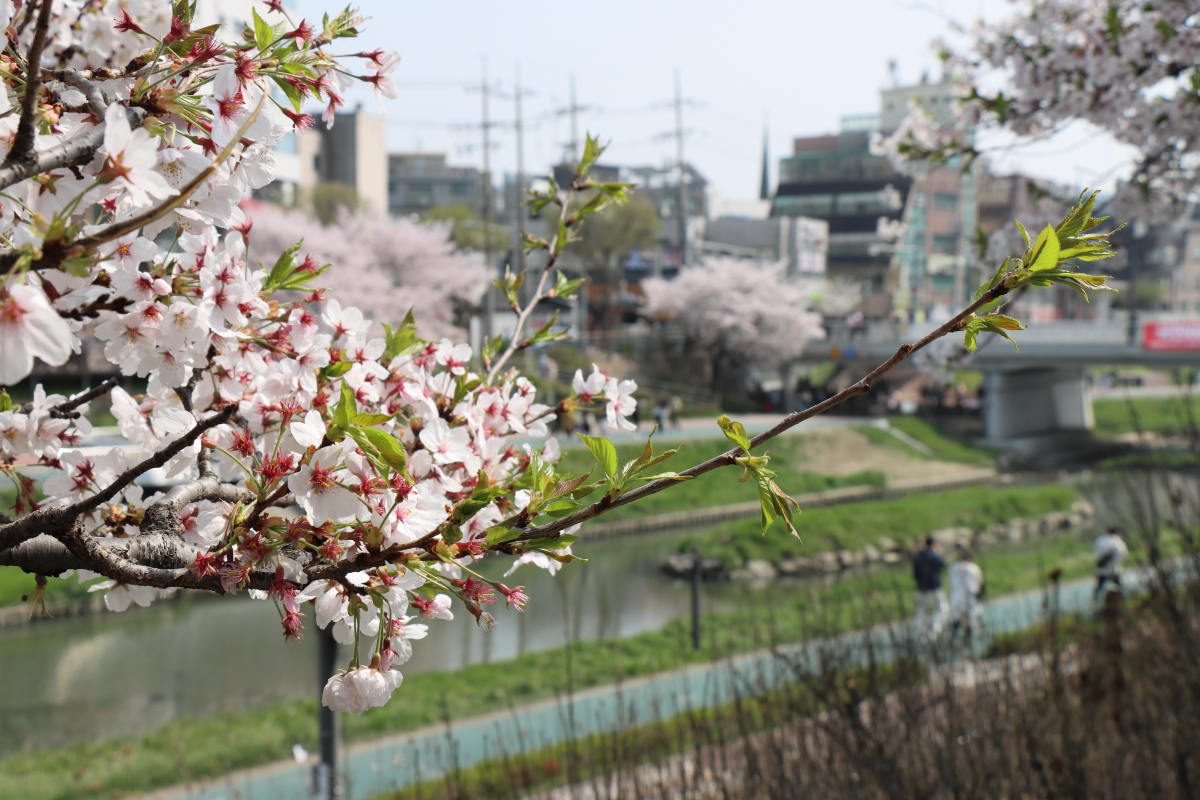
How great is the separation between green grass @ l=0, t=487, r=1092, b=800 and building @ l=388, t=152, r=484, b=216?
47608 mm

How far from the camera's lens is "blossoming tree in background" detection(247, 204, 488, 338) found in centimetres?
2778

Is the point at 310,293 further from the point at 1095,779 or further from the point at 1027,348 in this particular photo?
the point at 1027,348

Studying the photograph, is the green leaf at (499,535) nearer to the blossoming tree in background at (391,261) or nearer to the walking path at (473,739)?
the walking path at (473,739)

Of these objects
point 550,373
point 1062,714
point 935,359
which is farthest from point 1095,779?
point 550,373

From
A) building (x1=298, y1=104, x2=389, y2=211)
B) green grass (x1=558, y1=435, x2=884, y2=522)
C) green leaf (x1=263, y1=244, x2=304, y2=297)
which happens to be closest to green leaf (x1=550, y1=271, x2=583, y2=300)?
green leaf (x1=263, y1=244, x2=304, y2=297)

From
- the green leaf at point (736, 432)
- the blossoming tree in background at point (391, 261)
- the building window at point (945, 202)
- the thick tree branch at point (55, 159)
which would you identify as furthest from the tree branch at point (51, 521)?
the building window at point (945, 202)

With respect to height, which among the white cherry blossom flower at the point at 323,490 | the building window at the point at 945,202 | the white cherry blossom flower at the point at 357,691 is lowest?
the white cherry blossom flower at the point at 357,691

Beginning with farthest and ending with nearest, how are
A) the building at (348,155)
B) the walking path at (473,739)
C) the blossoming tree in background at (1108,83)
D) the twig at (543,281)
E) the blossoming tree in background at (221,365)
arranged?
the building at (348,155) < the walking path at (473,739) < the blossoming tree in background at (1108,83) < the twig at (543,281) < the blossoming tree in background at (221,365)

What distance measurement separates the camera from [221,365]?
5.08 ft

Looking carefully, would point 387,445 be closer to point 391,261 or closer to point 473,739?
point 473,739

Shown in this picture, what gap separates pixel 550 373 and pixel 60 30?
90.2 feet

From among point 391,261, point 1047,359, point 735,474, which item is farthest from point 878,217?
point 735,474

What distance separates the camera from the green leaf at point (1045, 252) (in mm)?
1128

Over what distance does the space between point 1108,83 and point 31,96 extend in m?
4.13
